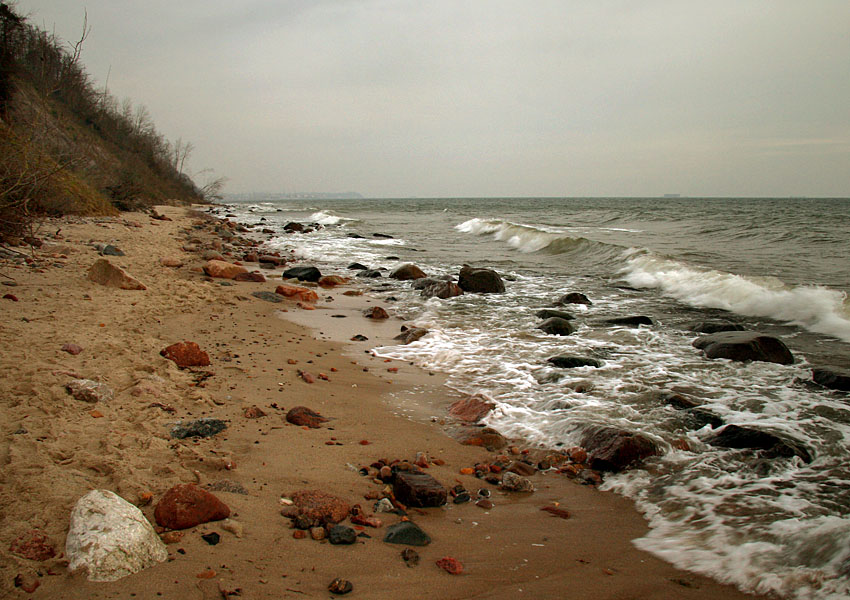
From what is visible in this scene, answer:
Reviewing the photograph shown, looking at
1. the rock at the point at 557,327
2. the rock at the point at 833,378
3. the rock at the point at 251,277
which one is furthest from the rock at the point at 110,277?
the rock at the point at 833,378

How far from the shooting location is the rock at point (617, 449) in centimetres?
360

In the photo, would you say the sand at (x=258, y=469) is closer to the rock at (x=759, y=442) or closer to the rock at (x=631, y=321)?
the rock at (x=759, y=442)

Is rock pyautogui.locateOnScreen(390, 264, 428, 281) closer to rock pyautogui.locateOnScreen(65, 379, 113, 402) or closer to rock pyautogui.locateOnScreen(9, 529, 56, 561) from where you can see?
rock pyautogui.locateOnScreen(65, 379, 113, 402)

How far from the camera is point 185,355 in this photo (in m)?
4.67

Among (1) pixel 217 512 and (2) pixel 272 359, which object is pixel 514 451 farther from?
(2) pixel 272 359

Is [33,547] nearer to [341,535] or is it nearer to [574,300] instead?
[341,535]

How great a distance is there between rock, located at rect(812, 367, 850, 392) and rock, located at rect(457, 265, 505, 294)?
5706 mm

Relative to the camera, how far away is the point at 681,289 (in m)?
10.8

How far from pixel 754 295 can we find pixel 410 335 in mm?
6722

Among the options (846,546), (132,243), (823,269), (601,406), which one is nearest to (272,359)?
(601,406)

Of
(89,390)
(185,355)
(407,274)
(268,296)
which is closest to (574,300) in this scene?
(407,274)

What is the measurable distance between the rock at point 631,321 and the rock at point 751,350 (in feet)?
5.11

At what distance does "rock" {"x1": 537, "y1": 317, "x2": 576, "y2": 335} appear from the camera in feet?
23.5

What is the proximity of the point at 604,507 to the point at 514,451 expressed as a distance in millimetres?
819
